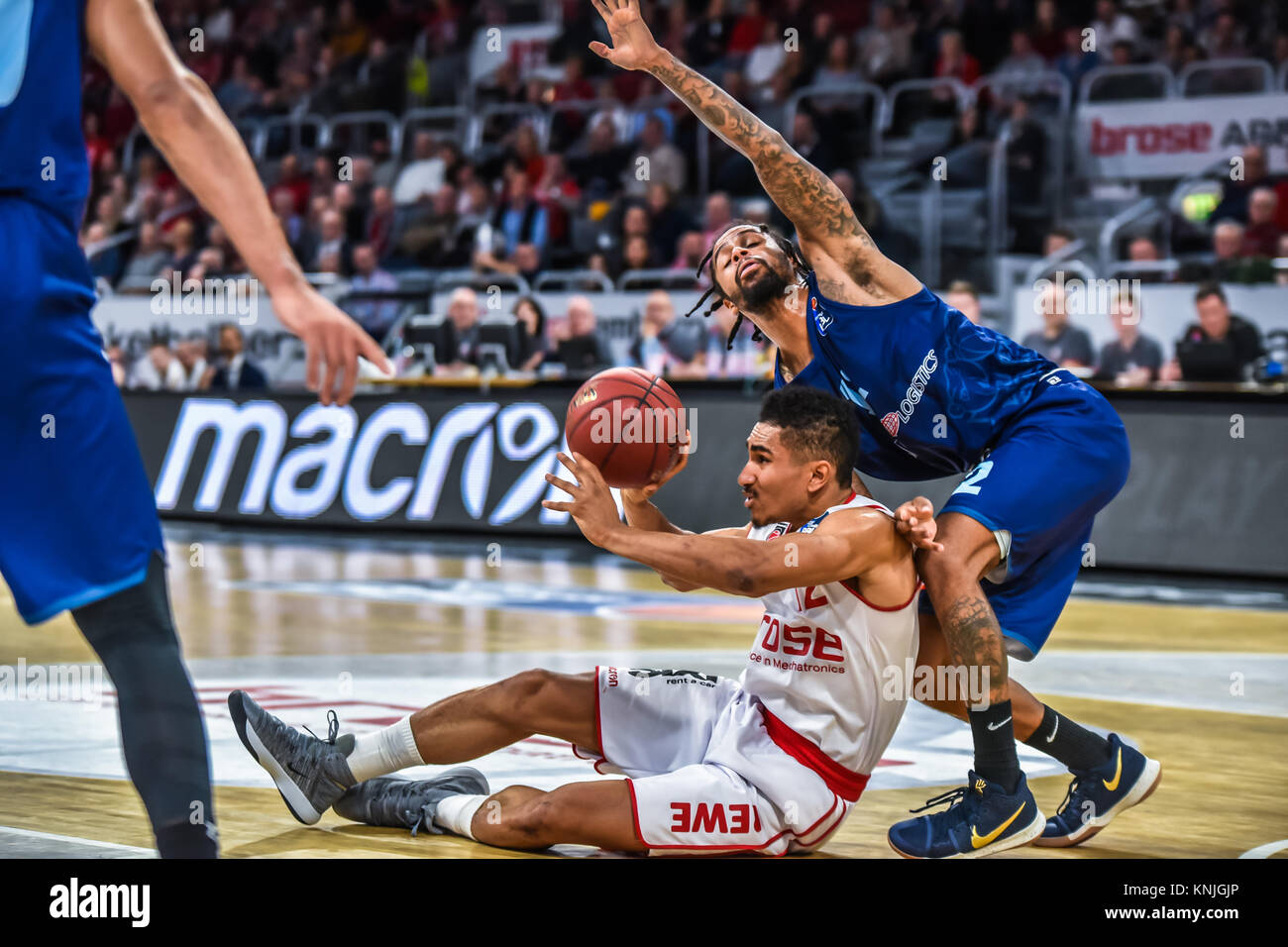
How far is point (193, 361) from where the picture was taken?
1647 cm

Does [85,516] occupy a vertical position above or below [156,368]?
below

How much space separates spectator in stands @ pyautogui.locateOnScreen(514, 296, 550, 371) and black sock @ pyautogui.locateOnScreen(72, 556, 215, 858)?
1126 centimetres

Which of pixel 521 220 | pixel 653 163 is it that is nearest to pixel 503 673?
pixel 521 220

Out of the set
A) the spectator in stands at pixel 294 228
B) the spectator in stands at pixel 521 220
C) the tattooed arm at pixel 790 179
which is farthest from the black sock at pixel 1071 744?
the spectator in stands at pixel 294 228

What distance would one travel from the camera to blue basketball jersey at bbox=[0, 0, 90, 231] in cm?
305

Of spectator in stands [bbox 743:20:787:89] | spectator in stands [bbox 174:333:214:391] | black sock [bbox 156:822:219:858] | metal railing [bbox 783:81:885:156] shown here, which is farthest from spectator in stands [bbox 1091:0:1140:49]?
black sock [bbox 156:822:219:858]

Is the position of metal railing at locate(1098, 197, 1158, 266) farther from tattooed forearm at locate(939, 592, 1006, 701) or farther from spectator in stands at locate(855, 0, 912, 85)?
tattooed forearm at locate(939, 592, 1006, 701)

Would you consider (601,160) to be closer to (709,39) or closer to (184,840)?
(709,39)

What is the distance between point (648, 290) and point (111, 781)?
34.4 ft

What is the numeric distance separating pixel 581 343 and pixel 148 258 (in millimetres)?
8088

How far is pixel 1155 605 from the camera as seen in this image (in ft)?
34.6
